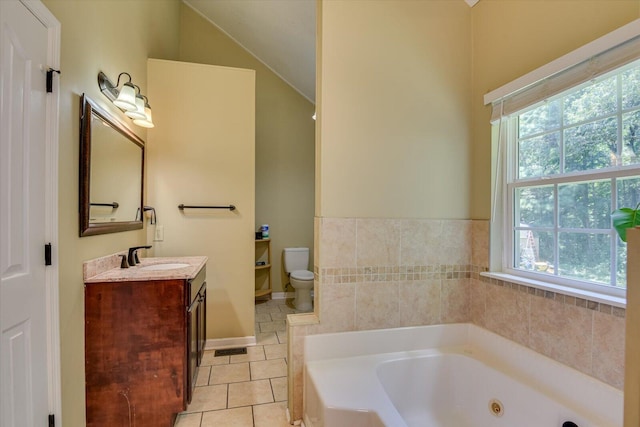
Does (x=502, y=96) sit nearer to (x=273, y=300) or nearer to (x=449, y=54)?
(x=449, y=54)

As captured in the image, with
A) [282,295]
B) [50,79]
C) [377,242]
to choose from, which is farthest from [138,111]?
[282,295]

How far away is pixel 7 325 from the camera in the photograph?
1008 mm

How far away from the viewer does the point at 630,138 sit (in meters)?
1.20

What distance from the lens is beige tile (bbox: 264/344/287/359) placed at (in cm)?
258

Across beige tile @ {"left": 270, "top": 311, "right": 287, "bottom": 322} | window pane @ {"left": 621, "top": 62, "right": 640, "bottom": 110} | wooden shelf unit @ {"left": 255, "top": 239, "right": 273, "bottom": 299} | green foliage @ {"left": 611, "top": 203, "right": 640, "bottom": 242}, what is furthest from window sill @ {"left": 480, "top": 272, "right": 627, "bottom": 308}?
wooden shelf unit @ {"left": 255, "top": 239, "right": 273, "bottom": 299}

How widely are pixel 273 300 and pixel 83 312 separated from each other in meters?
2.85

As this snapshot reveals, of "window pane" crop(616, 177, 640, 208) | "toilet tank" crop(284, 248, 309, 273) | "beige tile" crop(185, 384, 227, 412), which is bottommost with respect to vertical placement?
"beige tile" crop(185, 384, 227, 412)

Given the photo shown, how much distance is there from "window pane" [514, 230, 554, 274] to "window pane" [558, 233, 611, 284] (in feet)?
0.20

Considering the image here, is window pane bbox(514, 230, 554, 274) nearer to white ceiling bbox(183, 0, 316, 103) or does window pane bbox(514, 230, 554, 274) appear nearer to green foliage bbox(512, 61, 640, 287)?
green foliage bbox(512, 61, 640, 287)

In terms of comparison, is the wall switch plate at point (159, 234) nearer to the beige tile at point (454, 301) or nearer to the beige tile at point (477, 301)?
the beige tile at point (454, 301)

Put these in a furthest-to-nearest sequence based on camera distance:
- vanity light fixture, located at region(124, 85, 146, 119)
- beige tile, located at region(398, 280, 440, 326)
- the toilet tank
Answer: the toilet tank → vanity light fixture, located at region(124, 85, 146, 119) → beige tile, located at region(398, 280, 440, 326)

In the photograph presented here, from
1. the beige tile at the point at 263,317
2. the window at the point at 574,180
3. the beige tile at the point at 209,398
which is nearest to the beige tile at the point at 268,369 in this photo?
the beige tile at the point at 209,398

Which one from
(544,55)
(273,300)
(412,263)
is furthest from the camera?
(273,300)

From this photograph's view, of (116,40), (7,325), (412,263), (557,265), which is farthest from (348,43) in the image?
(7,325)
